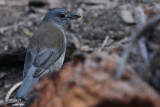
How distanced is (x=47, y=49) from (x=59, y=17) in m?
1.29

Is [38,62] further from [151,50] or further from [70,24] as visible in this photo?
[151,50]

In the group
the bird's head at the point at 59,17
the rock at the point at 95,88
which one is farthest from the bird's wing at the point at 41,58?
the rock at the point at 95,88

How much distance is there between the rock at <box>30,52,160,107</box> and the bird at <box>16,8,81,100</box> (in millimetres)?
3019

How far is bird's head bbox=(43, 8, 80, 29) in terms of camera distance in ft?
23.0

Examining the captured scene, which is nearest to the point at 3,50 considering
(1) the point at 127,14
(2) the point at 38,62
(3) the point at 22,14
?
(2) the point at 38,62

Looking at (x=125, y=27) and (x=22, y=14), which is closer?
(x=125, y=27)

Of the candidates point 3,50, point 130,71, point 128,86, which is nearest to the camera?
point 128,86

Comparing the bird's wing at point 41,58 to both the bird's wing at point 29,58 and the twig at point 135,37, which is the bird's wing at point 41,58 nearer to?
the bird's wing at point 29,58

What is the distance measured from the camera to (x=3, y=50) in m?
6.32

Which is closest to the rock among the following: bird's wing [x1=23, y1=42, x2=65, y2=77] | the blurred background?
the blurred background

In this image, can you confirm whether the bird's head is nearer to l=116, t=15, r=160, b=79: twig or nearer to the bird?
the bird

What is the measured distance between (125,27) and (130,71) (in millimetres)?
5749

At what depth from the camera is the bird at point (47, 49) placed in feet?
17.7

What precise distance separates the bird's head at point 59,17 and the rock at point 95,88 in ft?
17.3
